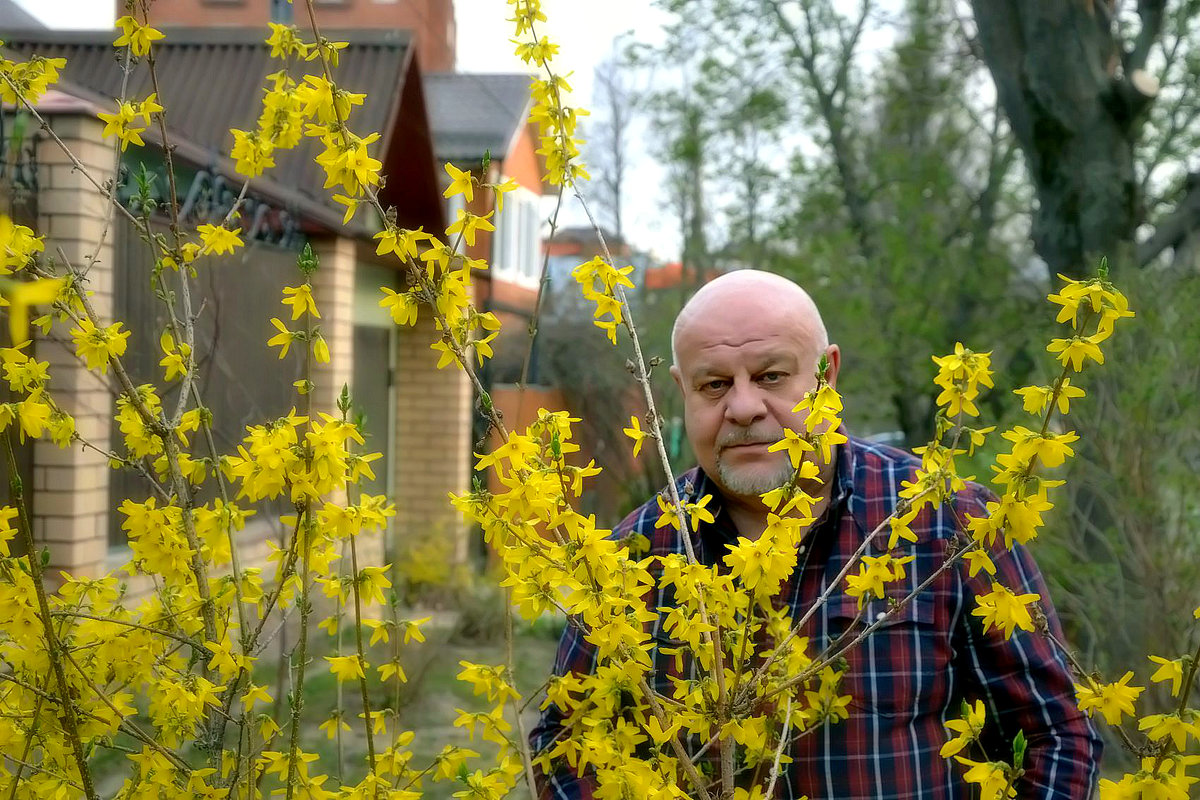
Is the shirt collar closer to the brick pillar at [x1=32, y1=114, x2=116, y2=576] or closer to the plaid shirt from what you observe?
the plaid shirt

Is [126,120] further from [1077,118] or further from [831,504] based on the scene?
[1077,118]

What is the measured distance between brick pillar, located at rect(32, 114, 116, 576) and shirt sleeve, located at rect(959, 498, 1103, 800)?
11.2 ft

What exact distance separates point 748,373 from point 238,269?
14.9ft

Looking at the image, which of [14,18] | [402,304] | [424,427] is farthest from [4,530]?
[424,427]

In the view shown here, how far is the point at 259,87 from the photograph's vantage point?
780 centimetres

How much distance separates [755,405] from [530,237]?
15.9 m

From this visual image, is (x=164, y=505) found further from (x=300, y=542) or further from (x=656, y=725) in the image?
(x=656, y=725)

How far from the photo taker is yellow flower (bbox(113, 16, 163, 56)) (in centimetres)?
188

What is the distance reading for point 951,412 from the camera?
152cm

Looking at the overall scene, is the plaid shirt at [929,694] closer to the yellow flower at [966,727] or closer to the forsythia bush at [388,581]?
the forsythia bush at [388,581]

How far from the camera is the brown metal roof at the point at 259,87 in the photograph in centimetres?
750

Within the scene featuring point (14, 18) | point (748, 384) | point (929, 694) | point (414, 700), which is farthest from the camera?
point (14, 18)

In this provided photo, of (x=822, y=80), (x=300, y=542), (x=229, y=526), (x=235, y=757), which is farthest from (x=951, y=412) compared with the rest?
(x=822, y=80)

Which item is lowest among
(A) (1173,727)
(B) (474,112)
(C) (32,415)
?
(A) (1173,727)
